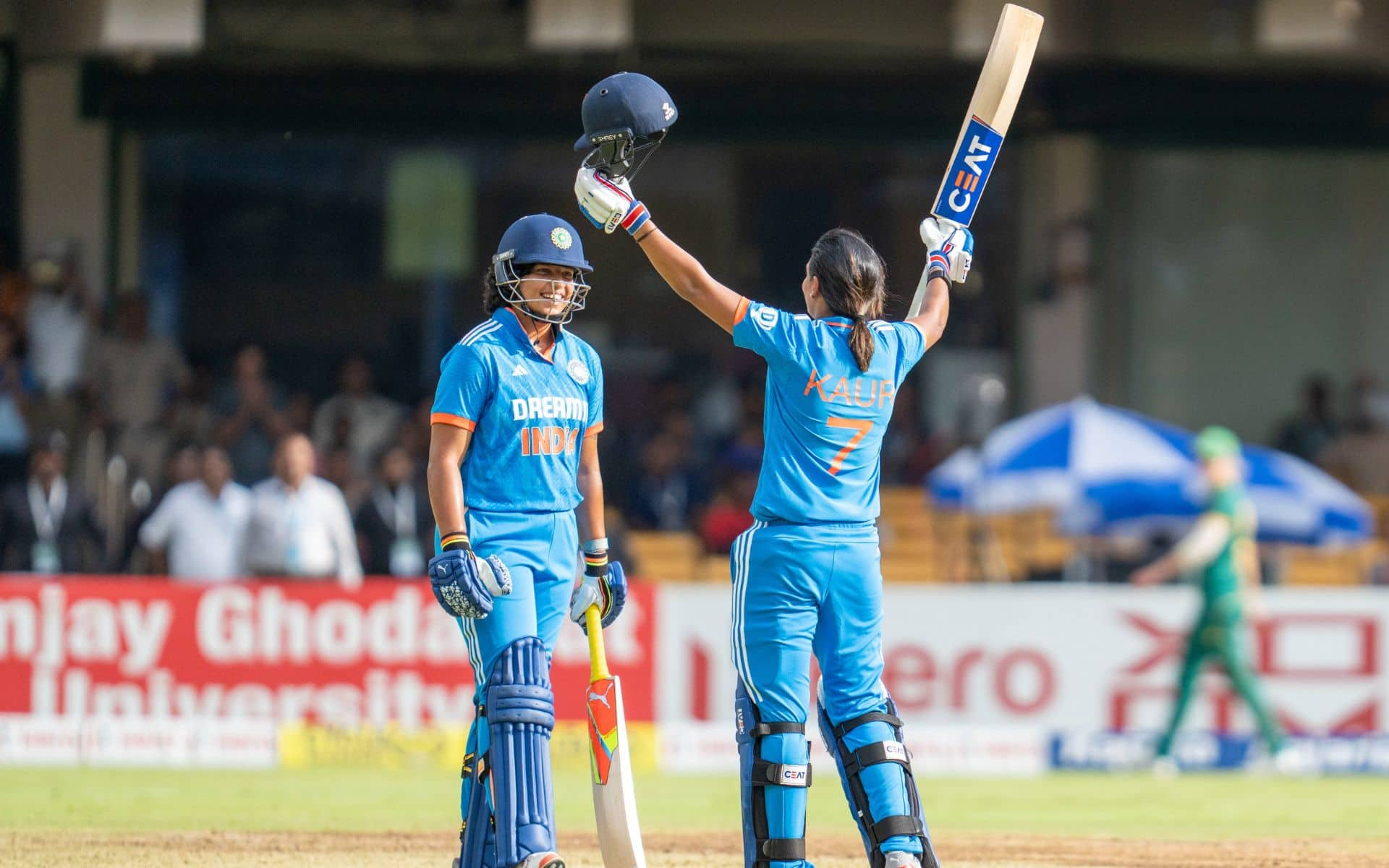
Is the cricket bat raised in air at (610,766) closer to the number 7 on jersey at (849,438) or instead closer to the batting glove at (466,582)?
the batting glove at (466,582)

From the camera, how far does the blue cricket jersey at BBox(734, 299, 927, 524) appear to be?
574 centimetres

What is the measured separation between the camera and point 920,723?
1284 centimetres

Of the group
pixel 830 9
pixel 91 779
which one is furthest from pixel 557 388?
pixel 830 9

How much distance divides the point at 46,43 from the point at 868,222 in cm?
788

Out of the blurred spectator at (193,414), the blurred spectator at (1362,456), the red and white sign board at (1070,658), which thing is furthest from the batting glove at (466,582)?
the blurred spectator at (1362,456)

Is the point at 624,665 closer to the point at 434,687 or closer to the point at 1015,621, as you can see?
the point at 434,687

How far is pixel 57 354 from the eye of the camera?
53.7ft

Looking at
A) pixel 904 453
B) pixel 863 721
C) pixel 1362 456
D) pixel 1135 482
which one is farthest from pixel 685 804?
pixel 1362 456

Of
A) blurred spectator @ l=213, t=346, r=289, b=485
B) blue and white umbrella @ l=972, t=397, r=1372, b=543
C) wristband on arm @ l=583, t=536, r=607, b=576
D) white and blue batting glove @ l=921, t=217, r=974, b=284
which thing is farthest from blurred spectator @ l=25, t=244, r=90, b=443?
white and blue batting glove @ l=921, t=217, r=974, b=284

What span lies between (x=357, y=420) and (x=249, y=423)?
99cm

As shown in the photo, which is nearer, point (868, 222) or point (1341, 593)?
point (1341, 593)

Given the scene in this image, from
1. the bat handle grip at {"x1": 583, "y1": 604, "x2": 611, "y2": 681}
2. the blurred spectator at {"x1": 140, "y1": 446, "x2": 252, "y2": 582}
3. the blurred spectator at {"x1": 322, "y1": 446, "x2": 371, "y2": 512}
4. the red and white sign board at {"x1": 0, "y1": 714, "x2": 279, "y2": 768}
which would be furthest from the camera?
the blurred spectator at {"x1": 322, "y1": 446, "x2": 371, "y2": 512}

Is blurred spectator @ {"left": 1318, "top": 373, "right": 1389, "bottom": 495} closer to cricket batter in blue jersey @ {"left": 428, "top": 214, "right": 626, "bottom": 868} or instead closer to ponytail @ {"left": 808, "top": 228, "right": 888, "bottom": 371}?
ponytail @ {"left": 808, "top": 228, "right": 888, "bottom": 371}

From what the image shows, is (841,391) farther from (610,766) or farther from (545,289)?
(610,766)
